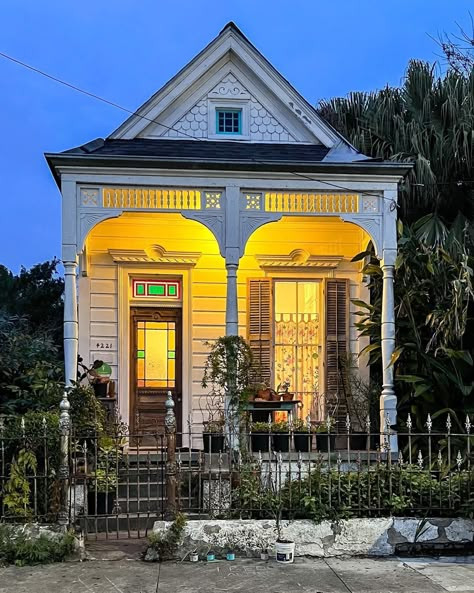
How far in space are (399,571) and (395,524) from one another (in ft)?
2.53

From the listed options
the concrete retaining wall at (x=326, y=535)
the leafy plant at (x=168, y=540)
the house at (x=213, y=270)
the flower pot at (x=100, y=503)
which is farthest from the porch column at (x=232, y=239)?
the leafy plant at (x=168, y=540)

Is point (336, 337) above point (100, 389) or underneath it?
above

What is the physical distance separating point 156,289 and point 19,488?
16.3 ft

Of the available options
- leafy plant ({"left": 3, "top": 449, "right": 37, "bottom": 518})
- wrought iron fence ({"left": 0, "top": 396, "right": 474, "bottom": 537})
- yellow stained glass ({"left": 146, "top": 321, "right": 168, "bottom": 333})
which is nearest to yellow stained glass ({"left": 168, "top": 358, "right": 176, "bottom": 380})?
yellow stained glass ({"left": 146, "top": 321, "right": 168, "bottom": 333})

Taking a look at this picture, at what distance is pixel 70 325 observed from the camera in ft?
32.9

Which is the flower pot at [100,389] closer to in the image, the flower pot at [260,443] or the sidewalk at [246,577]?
the flower pot at [260,443]

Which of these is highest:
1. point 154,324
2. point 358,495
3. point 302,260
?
point 302,260

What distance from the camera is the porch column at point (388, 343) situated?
10.1 m

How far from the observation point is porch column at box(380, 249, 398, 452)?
10094mm

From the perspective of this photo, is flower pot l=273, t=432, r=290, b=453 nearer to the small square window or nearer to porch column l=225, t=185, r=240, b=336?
porch column l=225, t=185, r=240, b=336

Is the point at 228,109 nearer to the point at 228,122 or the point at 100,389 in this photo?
the point at 228,122

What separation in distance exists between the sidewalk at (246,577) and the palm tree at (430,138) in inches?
319

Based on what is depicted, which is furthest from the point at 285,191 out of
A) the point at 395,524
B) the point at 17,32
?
the point at 17,32

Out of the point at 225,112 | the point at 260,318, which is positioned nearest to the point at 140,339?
the point at 260,318
